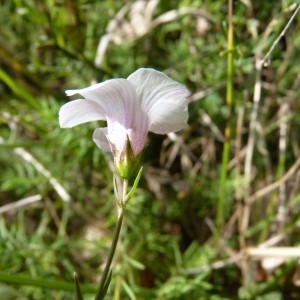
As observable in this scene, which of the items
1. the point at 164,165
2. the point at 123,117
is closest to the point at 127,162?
the point at 123,117

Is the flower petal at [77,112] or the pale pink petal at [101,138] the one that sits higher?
the flower petal at [77,112]

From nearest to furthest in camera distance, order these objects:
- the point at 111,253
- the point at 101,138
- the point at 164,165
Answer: the point at 111,253 → the point at 101,138 → the point at 164,165

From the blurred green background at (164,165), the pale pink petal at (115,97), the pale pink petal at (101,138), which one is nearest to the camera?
the pale pink petal at (115,97)

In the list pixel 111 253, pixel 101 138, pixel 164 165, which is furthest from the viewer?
pixel 164 165

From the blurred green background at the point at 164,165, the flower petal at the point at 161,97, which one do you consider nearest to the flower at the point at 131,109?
the flower petal at the point at 161,97

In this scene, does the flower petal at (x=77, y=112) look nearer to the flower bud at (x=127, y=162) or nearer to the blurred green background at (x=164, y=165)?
the flower bud at (x=127, y=162)

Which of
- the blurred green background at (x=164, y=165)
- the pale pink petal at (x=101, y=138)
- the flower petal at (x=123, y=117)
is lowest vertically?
the blurred green background at (x=164, y=165)

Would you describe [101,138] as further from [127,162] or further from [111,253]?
[111,253]

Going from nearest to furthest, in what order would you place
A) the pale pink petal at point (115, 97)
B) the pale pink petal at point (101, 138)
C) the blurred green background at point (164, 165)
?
1. the pale pink petal at point (115, 97)
2. the pale pink petal at point (101, 138)
3. the blurred green background at point (164, 165)

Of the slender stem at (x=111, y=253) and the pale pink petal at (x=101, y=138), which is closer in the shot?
the slender stem at (x=111, y=253)
